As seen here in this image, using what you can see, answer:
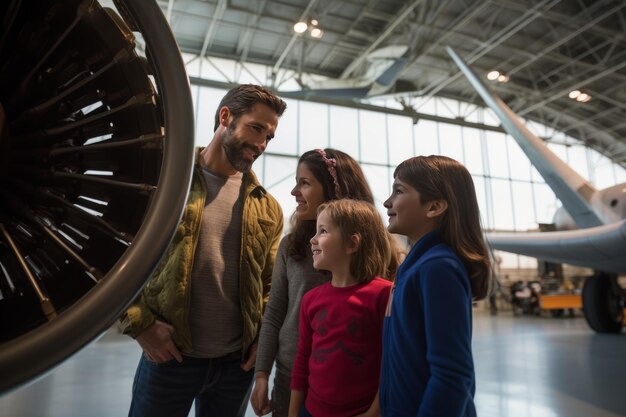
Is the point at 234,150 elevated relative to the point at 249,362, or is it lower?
elevated

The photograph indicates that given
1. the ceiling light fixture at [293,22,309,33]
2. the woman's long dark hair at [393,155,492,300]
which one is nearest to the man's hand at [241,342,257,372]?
the woman's long dark hair at [393,155,492,300]

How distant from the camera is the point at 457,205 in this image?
4.03 feet

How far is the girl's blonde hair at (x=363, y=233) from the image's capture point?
1426 mm

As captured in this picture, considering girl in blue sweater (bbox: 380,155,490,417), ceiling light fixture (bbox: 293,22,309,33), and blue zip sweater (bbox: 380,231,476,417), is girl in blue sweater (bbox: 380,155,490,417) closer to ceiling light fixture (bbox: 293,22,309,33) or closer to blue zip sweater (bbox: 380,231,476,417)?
blue zip sweater (bbox: 380,231,476,417)

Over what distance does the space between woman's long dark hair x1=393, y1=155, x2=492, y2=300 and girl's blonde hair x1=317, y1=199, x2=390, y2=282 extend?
0.23 meters

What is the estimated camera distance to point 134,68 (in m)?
1.13

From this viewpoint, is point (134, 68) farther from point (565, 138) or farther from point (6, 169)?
point (565, 138)

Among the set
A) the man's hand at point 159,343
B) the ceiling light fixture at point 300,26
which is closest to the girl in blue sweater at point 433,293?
the man's hand at point 159,343

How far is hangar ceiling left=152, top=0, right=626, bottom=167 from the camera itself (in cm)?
1231

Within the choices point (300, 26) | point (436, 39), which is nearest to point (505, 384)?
point (300, 26)

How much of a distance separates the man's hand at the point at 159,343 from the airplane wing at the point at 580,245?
14.5 feet

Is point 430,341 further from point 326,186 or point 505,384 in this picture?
point 505,384

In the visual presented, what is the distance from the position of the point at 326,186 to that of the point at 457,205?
1.81 feet

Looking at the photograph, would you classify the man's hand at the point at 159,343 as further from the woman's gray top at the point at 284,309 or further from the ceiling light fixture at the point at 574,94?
the ceiling light fixture at the point at 574,94
